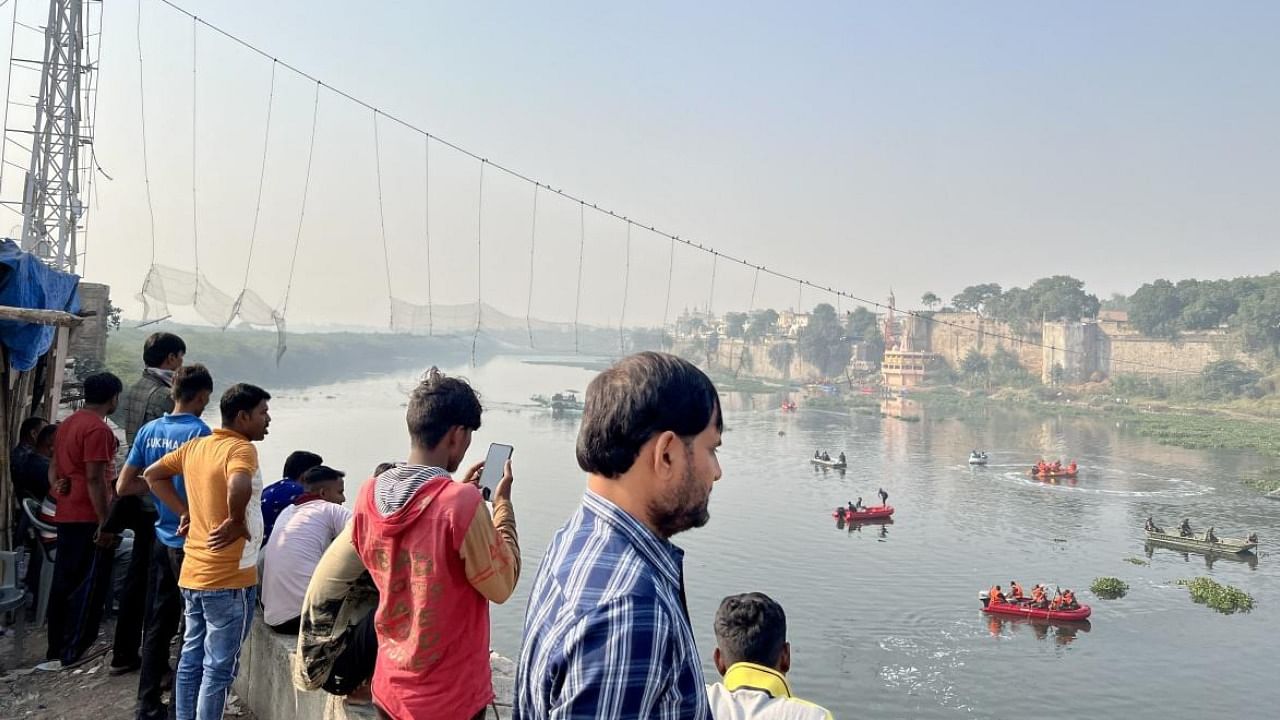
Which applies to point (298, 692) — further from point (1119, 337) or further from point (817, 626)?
point (1119, 337)

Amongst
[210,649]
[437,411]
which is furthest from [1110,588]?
[437,411]

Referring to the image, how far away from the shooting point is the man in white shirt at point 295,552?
309 cm

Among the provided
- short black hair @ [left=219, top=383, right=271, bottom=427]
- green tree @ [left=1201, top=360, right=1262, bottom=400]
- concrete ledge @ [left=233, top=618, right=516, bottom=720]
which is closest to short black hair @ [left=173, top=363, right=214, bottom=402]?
short black hair @ [left=219, top=383, right=271, bottom=427]

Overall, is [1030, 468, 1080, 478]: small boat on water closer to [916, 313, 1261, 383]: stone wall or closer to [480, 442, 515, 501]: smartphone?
[916, 313, 1261, 383]: stone wall

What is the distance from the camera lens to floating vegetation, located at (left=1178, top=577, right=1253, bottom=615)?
2370 cm

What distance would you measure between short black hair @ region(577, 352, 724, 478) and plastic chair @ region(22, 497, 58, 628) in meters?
4.32

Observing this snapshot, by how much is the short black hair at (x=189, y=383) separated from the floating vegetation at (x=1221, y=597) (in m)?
27.5

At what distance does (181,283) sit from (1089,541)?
100 feet

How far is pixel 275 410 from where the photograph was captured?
48.0m

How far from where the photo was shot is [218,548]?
2.94 metres

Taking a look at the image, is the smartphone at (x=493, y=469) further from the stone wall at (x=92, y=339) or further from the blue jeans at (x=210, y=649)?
the stone wall at (x=92, y=339)

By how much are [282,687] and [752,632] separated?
1849 millimetres

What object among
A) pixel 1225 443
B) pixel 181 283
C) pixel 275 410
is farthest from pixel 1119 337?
pixel 181 283

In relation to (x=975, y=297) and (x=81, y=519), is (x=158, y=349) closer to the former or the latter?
(x=81, y=519)
